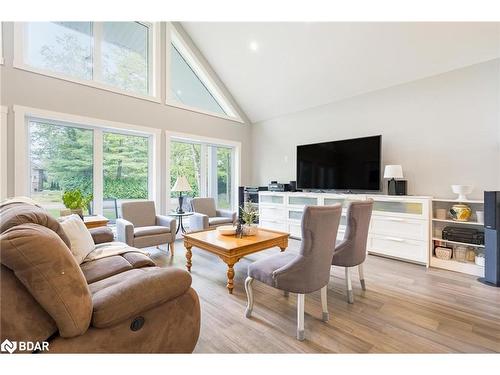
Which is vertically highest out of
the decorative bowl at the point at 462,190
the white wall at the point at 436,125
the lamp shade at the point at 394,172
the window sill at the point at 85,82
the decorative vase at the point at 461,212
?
the window sill at the point at 85,82

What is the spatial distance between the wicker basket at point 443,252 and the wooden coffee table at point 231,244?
206cm

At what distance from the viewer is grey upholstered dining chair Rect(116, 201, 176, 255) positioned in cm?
322

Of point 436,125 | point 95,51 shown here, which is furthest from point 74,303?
point 436,125

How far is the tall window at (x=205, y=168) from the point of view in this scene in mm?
4895

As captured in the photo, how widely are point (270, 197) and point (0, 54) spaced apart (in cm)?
454

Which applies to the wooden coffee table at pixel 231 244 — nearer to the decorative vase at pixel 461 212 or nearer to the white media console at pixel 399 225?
the white media console at pixel 399 225

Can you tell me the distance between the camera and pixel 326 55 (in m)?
3.85

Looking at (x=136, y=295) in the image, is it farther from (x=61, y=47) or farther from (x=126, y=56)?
(x=126, y=56)

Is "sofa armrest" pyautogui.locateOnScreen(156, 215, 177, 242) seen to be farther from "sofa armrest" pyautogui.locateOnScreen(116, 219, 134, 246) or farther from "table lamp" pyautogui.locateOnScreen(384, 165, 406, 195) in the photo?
"table lamp" pyautogui.locateOnScreen(384, 165, 406, 195)

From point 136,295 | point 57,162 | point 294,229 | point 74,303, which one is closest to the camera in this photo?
point 74,303

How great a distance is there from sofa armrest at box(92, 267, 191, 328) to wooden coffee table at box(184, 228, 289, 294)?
1061 mm

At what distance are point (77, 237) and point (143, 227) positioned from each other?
1.70 metres

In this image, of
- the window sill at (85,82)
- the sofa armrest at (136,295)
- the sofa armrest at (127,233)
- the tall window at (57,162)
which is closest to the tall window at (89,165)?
the tall window at (57,162)

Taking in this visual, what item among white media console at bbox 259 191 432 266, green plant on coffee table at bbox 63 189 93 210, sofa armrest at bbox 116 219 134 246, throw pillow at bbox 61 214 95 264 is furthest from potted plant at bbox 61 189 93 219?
white media console at bbox 259 191 432 266
